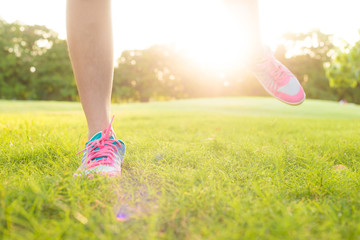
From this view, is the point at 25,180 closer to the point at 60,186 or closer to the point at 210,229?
the point at 60,186

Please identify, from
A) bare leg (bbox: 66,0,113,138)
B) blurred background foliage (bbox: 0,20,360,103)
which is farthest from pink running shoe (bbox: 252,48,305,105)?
blurred background foliage (bbox: 0,20,360,103)

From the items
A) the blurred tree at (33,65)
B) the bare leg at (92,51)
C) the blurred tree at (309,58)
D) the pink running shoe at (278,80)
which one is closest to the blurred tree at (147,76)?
the blurred tree at (33,65)

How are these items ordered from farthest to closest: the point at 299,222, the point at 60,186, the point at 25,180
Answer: the point at 25,180 < the point at 60,186 < the point at 299,222

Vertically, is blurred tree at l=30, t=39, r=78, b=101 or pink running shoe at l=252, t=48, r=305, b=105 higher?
blurred tree at l=30, t=39, r=78, b=101

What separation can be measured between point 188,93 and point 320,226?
3893 cm

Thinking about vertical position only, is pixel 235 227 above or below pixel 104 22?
below

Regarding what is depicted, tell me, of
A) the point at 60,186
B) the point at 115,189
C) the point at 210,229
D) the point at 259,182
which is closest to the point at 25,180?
the point at 60,186

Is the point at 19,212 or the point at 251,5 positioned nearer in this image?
the point at 19,212

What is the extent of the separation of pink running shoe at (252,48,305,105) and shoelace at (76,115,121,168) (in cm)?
123

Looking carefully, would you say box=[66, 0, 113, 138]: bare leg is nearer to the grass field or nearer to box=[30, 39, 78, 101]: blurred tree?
the grass field

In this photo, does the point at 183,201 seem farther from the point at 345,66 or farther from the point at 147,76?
the point at 147,76

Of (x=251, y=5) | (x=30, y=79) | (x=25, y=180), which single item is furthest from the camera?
(x=30, y=79)

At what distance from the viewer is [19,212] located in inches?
32.0

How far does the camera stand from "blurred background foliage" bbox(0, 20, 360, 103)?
99.1ft
